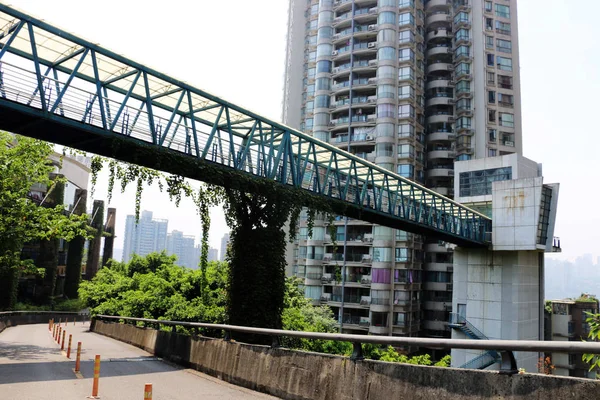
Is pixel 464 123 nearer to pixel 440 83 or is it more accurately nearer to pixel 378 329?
pixel 440 83

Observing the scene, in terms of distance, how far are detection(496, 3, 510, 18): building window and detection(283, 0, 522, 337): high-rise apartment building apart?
13 centimetres

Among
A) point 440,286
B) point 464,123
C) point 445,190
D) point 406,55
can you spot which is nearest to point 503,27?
point 464,123

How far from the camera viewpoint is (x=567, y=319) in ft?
202

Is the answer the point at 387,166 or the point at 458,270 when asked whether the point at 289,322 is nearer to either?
the point at 458,270

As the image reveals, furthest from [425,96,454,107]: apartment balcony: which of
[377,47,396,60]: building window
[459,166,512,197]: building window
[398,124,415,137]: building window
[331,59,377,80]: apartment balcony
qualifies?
[459,166,512,197]: building window

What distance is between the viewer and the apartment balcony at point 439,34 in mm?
62719

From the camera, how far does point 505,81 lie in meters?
60.5

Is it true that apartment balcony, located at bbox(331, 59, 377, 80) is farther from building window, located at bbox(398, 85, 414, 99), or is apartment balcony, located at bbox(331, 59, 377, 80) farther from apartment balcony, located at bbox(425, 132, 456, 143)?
apartment balcony, located at bbox(425, 132, 456, 143)

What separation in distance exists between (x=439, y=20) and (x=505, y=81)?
1208cm

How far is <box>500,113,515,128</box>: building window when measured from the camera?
195ft

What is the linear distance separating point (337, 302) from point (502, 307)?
69.0ft

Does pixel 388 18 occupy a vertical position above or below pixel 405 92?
above

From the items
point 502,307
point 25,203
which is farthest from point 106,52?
point 502,307

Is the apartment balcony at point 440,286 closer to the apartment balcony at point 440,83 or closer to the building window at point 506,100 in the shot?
the building window at point 506,100
